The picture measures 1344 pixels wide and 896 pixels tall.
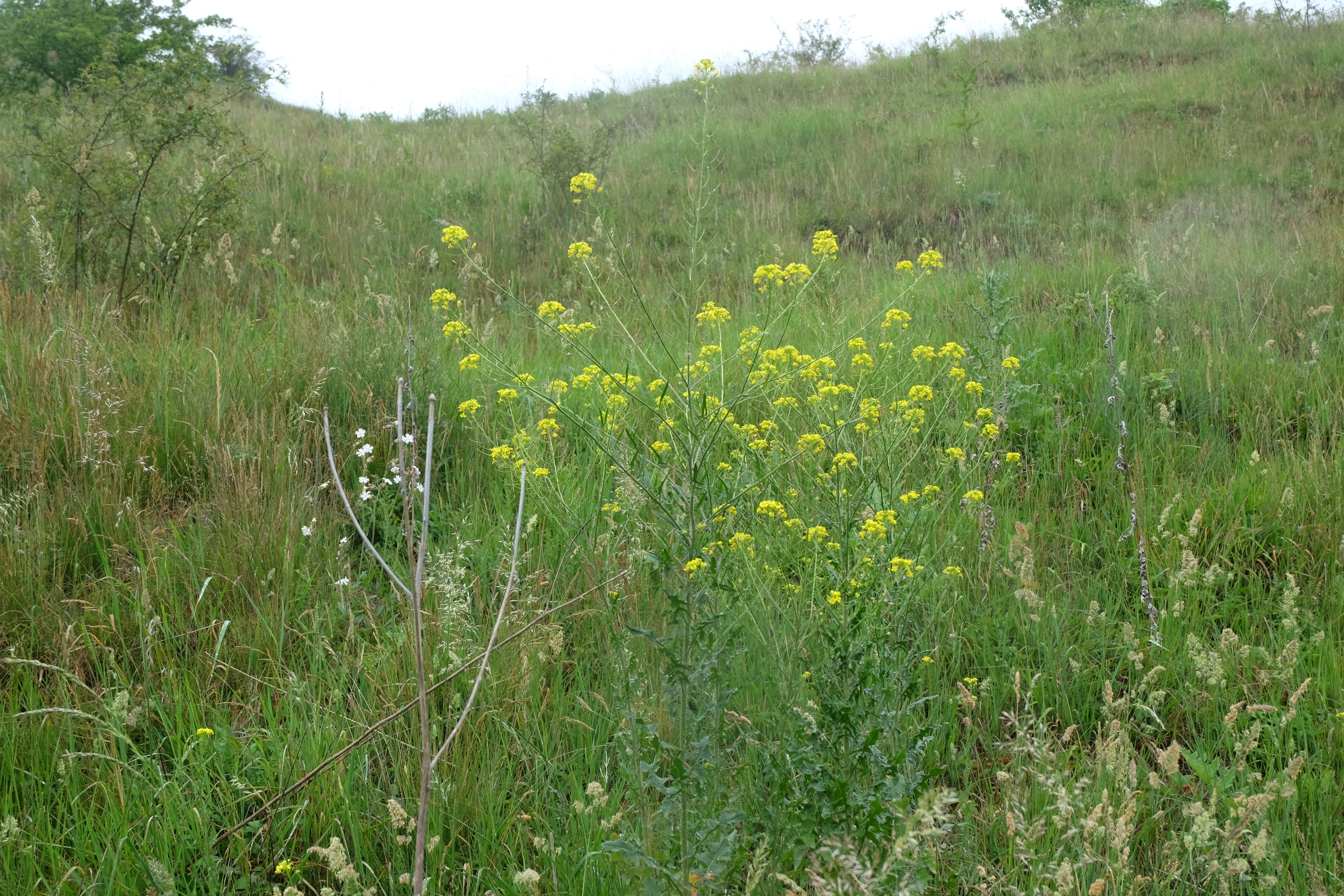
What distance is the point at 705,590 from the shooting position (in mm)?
1586

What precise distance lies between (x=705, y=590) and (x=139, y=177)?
5.01 m

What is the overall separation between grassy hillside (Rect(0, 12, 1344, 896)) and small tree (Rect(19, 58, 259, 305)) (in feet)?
0.81

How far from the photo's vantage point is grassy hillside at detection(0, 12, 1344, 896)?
1.66 meters

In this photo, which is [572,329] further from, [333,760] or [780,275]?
[333,760]

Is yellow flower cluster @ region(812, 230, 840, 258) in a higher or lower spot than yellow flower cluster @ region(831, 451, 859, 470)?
higher

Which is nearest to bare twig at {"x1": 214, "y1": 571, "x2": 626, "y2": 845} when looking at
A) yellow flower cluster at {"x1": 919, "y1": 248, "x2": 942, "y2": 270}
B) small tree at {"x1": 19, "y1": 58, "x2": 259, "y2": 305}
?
yellow flower cluster at {"x1": 919, "y1": 248, "x2": 942, "y2": 270}

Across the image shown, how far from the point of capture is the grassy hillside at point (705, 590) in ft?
5.46

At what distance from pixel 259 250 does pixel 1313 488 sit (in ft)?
20.8

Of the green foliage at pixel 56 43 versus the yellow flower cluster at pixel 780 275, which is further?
the green foliage at pixel 56 43

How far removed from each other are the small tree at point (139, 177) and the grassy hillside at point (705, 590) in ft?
0.81

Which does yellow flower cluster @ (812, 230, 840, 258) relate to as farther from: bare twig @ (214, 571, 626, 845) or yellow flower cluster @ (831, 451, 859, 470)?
bare twig @ (214, 571, 626, 845)

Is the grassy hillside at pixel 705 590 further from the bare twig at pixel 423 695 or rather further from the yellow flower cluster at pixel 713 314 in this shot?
the bare twig at pixel 423 695

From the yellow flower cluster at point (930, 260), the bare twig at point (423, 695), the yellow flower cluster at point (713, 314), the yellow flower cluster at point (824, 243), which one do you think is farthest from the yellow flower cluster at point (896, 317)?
the bare twig at point (423, 695)

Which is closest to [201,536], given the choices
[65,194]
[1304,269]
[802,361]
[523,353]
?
[802,361]
